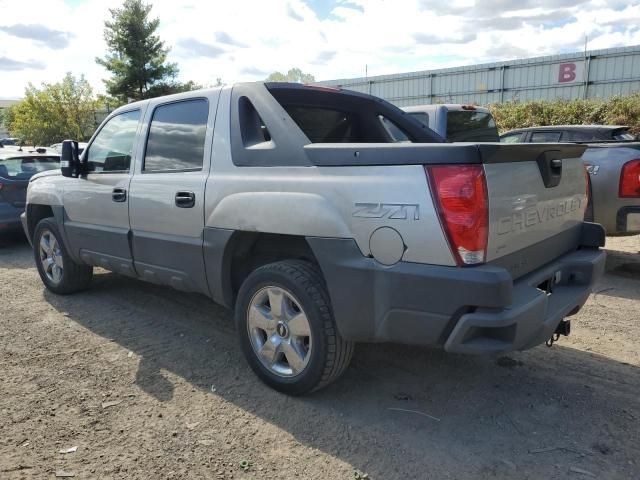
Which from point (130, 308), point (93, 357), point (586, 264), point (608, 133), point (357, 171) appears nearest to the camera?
point (357, 171)

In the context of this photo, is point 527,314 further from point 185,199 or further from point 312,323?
point 185,199

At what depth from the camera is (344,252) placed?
269cm

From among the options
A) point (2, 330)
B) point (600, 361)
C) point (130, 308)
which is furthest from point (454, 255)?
point (2, 330)

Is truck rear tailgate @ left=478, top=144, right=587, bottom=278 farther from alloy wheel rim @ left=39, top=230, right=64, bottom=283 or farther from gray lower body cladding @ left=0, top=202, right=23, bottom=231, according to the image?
gray lower body cladding @ left=0, top=202, right=23, bottom=231

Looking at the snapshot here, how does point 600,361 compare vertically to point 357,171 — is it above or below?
below

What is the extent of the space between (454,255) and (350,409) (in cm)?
121

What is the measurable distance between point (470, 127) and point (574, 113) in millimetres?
12832

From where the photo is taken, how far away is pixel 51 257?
213 inches

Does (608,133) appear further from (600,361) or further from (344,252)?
(344,252)

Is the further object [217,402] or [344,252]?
[217,402]

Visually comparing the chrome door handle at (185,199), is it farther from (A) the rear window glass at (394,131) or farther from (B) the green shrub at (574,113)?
(B) the green shrub at (574,113)

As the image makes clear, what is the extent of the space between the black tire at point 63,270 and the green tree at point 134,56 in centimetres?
3012

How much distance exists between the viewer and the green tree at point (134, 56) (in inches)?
1286

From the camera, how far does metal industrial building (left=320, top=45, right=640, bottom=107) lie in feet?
70.2
